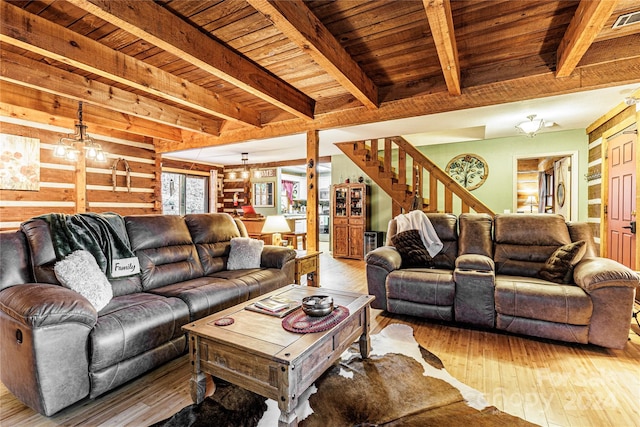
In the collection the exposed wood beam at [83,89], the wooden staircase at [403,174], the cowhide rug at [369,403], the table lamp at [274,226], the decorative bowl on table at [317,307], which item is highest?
the exposed wood beam at [83,89]

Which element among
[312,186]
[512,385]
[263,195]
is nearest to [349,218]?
[312,186]

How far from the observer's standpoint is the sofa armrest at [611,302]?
2350 mm

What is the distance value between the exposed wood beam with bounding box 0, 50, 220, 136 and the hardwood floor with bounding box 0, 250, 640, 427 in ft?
8.48

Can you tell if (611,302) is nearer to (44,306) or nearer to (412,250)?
(412,250)

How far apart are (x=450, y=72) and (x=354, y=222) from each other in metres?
4.45

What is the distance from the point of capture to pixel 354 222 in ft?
22.5

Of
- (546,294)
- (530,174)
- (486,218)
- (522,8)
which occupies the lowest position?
(546,294)

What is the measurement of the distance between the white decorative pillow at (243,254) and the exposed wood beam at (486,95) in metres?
1.74

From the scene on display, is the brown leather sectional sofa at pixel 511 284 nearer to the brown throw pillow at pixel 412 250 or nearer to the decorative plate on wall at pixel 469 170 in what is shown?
the brown throw pillow at pixel 412 250

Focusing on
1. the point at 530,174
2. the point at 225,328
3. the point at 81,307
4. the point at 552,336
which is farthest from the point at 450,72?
the point at 530,174

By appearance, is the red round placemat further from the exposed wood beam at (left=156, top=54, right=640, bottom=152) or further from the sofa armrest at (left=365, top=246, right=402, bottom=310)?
the exposed wood beam at (left=156, top=54, right=640, bottom=152)

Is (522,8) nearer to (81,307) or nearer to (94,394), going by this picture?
(81,307)

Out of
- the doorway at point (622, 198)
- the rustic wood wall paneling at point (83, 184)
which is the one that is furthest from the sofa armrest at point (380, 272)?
the rustic wood wall paneling at point (83, 184)

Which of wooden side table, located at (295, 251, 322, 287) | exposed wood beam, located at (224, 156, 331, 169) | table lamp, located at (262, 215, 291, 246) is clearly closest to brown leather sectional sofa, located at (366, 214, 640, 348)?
wooden side table, located at (295, 251, 322, 287)
